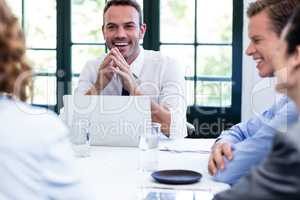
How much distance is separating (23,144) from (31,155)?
0.03 metres

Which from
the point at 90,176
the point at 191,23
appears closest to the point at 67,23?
the point at 191,23

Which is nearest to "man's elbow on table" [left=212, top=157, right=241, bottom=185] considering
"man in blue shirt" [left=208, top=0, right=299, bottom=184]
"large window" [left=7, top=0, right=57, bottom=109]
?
"man in blue shirt" [left=208, top=0, right=299, bottom=184]

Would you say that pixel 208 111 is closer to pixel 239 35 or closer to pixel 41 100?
pixel 239 35

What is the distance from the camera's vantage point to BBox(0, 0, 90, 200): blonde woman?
971 mm

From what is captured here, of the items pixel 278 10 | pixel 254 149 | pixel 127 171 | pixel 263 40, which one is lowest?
pixel 127 171

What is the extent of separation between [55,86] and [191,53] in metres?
1.16

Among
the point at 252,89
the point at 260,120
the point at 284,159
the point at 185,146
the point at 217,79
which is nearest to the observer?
the point at 284,159

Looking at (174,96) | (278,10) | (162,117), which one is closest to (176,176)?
(278,10)

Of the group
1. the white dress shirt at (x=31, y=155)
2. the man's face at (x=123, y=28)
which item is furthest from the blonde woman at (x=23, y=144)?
the man's face at (x=123, y=28)

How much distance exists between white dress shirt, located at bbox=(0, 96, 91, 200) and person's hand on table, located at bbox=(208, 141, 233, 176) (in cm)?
79

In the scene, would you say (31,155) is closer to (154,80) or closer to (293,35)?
(293,35)

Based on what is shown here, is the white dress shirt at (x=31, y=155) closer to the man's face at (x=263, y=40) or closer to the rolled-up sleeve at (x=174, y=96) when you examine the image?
the man's face at (x=263, y=40)

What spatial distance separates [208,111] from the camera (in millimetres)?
3701

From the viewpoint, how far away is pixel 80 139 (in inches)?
79.5
